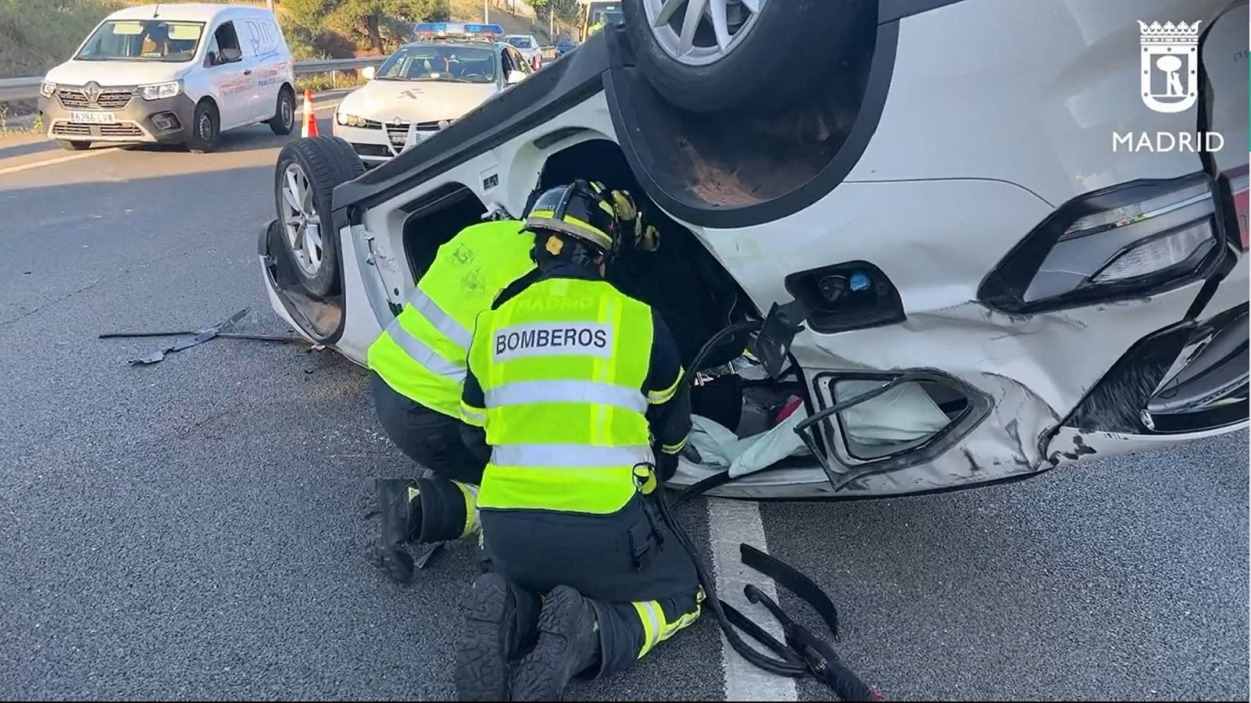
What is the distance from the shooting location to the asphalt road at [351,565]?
2.60m

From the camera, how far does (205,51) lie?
42.0 feet

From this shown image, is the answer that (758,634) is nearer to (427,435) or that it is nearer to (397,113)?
(427,435)

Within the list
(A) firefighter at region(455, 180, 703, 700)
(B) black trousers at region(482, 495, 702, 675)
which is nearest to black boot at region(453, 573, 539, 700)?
(A) firefighter at region(455, 180, 703, 700)

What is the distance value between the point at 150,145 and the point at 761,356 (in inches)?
508

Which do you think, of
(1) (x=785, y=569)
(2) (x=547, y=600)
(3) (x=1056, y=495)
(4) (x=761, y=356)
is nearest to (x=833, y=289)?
(4) (x=761, y=356)

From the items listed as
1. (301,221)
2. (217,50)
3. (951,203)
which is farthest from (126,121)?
(951,203)

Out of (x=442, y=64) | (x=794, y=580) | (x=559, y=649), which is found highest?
(x=442, y=64)

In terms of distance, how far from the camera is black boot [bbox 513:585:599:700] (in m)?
2.32

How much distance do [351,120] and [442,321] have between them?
7.94 metres

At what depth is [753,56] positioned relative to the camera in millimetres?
2428

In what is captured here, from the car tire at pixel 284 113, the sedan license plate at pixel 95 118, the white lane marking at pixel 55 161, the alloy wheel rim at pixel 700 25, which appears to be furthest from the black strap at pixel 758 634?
the car tire at pixel 284 113

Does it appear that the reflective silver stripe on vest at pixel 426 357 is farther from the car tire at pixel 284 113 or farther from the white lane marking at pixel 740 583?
the car tire at pixel 284 113

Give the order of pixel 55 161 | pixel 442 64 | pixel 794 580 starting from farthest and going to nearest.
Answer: pixel 55 161
pixel 442 64
pixel 794 580

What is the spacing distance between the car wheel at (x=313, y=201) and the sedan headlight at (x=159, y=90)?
332 inches
